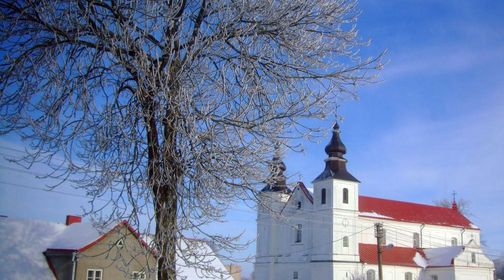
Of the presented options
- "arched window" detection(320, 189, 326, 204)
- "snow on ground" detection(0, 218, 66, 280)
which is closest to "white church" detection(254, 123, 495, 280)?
"arched window" detection(320, 189, 326, 204)

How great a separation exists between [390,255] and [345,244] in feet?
16.7

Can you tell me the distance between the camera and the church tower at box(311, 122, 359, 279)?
1676 inches

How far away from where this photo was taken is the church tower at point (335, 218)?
140 feet

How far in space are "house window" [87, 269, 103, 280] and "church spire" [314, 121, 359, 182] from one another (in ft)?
89.8

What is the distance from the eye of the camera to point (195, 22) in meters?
7.41

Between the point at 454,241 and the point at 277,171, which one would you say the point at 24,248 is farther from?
the point at 454,241

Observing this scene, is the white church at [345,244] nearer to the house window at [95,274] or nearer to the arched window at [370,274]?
the arched window at [370,274]

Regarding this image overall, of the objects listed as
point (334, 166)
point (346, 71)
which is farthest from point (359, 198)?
point (346, 71)

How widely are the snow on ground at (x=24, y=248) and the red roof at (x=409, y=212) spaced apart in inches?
1255

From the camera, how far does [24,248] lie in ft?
66.3

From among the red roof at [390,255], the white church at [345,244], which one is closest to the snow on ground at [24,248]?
the white church at [345,244]

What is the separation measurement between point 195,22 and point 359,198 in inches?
1753

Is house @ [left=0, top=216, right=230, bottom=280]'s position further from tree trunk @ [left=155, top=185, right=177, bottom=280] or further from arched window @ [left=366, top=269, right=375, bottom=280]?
arched window @ [left=366, top=269, right=375, bottom=280]

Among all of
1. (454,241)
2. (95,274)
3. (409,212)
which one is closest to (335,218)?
(409,212)
